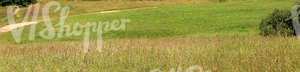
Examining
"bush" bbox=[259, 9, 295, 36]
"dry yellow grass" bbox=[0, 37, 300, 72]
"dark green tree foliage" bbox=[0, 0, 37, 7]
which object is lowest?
"dark green tree foliage" bbox=[0, 0, 37, 7]

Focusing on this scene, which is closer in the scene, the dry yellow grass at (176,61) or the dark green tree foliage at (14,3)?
the dry yellow grass at (176,61)

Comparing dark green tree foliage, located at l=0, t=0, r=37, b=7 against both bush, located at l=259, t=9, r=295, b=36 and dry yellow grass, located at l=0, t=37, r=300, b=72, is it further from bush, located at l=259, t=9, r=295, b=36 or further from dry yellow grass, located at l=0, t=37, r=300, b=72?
dry yellow grass, located at l=0, t=37, r=300, b=72

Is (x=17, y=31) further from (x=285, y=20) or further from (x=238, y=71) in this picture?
(x=238, y=71)

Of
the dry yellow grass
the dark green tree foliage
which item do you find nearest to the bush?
the dry yellow grass

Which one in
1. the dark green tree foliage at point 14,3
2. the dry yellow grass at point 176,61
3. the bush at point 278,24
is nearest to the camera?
the dry yellow grass at point 176,61

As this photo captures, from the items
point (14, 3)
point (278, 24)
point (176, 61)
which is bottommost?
point (14, 3)

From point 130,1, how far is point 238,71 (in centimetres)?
5591

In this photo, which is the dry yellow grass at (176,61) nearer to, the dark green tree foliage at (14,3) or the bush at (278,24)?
the bush at (278,24)

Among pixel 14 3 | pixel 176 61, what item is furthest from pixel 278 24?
pixel 14 3

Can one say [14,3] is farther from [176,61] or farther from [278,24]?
[176,61]

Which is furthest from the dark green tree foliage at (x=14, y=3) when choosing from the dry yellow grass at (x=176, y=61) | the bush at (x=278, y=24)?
the dry yellow grass at (x=176, y=61)

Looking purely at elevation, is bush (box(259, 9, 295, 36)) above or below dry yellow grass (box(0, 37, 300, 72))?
below

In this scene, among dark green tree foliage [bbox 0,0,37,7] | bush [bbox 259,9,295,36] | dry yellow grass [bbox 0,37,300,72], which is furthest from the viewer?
dark green tree foliage [bbox 0,0,37,7]

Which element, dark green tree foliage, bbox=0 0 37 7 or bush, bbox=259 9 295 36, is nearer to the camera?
bush, bbox=259 9 295 36
